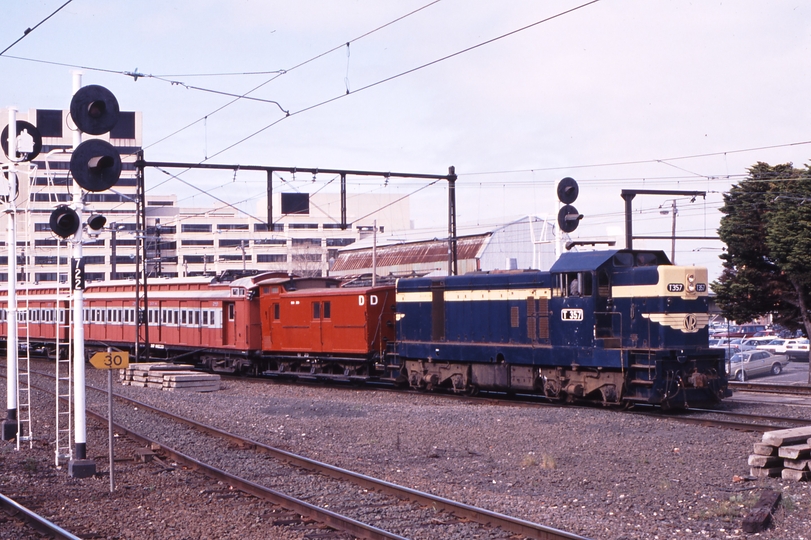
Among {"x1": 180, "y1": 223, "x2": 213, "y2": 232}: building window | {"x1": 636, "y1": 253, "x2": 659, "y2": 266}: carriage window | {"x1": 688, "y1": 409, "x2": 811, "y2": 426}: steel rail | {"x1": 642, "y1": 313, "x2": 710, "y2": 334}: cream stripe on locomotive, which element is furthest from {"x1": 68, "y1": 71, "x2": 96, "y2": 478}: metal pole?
{"x1": 180, "y1": 223, "x2": 213, "y2": 232}: building window

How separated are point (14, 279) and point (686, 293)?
13616 millimetres

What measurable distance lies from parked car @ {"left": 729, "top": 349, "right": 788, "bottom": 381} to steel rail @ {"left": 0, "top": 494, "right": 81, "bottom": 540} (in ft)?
102

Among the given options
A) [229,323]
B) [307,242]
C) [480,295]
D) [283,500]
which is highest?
[307,242]

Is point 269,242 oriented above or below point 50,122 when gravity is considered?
below

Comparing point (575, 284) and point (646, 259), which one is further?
A: point (575, 284)

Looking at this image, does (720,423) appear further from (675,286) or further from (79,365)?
(79,365)

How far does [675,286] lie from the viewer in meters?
17.6

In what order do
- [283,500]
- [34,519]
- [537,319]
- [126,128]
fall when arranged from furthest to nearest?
[126,128] → [537,319] → [283,500] → [34,519]

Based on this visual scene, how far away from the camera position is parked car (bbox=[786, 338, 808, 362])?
47.3 m

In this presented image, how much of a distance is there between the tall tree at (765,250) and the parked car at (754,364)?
3.34m

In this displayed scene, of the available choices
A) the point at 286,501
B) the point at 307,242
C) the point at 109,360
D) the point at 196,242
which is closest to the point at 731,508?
the point at 286,501

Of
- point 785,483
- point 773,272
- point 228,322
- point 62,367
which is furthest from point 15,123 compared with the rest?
point 773,272

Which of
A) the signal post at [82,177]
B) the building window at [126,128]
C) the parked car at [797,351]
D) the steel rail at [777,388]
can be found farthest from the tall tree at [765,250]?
the building window at [126,128]

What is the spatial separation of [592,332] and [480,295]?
13.7ft
